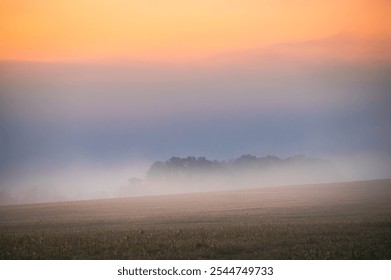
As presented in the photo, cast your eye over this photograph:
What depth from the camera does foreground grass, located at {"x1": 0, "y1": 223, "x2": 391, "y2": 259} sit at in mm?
12734

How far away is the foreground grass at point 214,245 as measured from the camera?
12.7m

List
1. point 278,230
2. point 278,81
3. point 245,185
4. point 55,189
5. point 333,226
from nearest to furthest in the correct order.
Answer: point 278,230 < point 333,226 < point 278,81 < point 55,189 < point 245,185

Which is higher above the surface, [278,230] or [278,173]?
[278,173]

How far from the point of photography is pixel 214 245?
1362 centimetres

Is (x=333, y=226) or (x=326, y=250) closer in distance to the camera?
(x=326, y=250)

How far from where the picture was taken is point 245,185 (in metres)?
48.3

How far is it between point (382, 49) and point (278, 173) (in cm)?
2230
